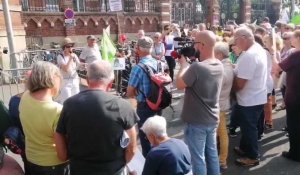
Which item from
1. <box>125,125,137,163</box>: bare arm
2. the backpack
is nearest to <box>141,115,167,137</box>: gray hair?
<box>125,125,137,163</box>: bare arm

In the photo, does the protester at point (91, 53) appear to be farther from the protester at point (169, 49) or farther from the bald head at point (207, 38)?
the bald head at point (207, 38)

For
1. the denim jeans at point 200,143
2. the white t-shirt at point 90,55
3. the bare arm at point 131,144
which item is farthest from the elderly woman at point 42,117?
the white t-shirt at point 90,55

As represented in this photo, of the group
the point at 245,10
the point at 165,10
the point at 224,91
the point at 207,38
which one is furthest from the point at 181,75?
the point at 245,10

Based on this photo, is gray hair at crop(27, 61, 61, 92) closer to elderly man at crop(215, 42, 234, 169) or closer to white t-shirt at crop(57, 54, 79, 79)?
elderly man at crop(215, 42, 234, 169)

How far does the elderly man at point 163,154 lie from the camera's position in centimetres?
298

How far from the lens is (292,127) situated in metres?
5.19

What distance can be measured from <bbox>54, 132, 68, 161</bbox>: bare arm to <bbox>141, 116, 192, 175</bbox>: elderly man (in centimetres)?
72

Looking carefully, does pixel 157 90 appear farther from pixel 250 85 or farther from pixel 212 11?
pixel 212 11

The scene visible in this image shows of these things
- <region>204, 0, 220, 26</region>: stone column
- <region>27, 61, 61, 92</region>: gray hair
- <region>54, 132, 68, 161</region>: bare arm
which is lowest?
<region>54, 132, 68, 161</region>: bare arm

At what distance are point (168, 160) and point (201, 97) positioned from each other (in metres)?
1.15

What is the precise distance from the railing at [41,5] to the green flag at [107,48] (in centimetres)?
1072

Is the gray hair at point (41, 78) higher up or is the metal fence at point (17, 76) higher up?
the gray hair at point (41, 78)

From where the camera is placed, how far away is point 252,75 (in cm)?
456

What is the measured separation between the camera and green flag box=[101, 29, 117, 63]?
8.52m
